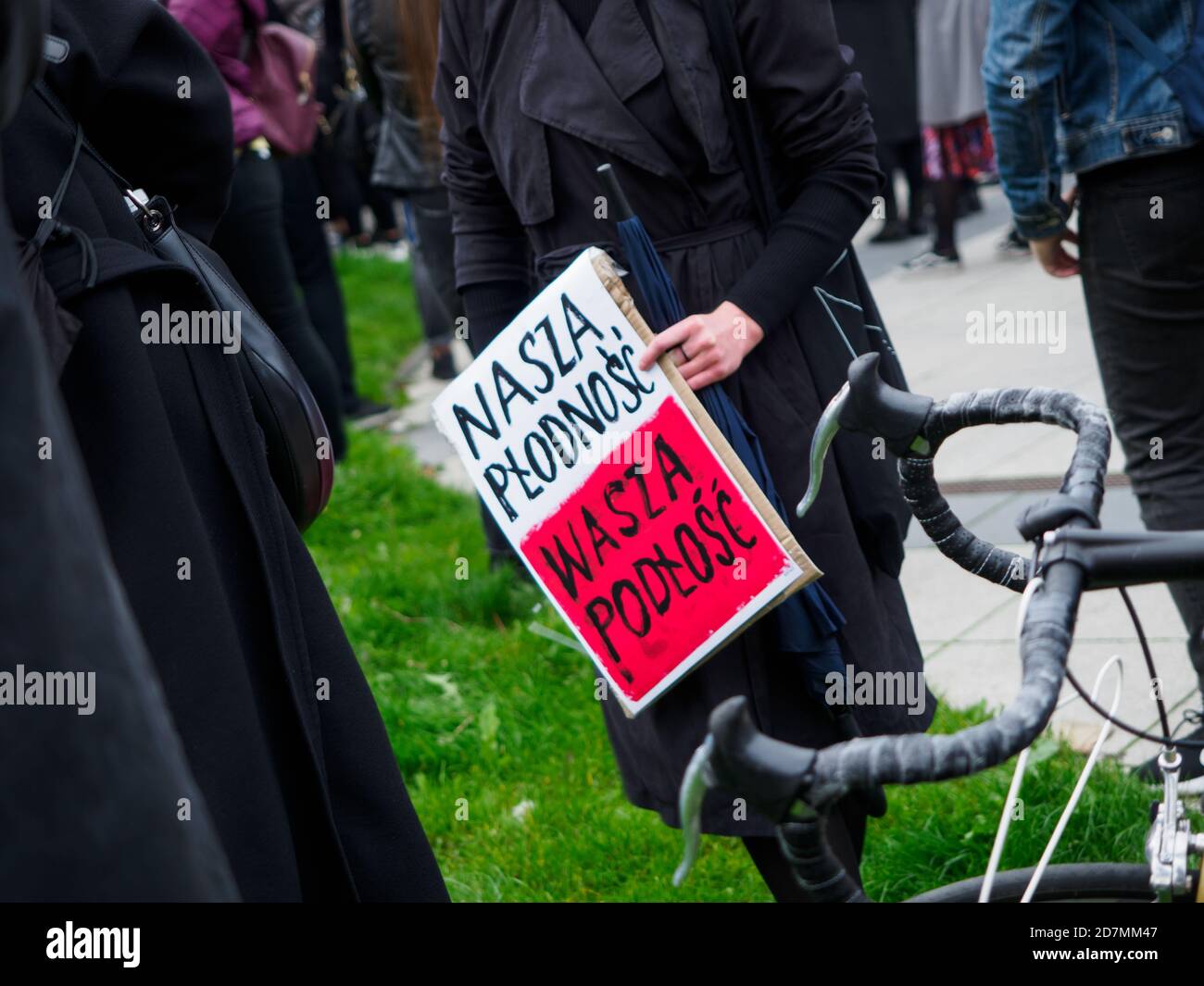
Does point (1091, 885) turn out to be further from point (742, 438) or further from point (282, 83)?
point (282, 83)

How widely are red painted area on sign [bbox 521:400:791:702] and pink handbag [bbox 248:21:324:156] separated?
3.84 m

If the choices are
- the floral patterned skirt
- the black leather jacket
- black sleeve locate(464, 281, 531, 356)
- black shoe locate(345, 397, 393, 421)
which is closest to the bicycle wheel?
black sleeve locate(464, 281, 531, 356)

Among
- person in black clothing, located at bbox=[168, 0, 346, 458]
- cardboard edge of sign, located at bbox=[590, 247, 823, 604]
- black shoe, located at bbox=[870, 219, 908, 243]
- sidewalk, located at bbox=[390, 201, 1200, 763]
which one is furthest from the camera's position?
black shoe, located at bbox=[870, 219, 908, 243]

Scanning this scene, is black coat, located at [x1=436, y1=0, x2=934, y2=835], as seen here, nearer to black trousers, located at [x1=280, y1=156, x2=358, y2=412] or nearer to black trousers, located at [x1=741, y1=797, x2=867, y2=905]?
black trousers, located at [x1=741, y1=797, x2=867, y2=905]

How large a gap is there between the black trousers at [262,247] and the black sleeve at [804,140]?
3310 millimetres

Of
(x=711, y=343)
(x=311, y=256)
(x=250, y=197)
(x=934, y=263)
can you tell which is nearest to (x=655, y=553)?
(x=711, y=343)

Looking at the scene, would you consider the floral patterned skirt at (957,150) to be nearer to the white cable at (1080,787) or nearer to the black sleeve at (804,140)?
the black sleeve at (804,140)

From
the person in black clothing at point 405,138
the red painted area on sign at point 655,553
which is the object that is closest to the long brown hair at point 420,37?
the person in black clothing at point 405,138

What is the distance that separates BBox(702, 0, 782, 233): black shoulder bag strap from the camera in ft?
8.12

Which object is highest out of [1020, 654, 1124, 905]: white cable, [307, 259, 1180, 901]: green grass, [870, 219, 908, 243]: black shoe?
[870, 219, 908, 243]: black shoe
